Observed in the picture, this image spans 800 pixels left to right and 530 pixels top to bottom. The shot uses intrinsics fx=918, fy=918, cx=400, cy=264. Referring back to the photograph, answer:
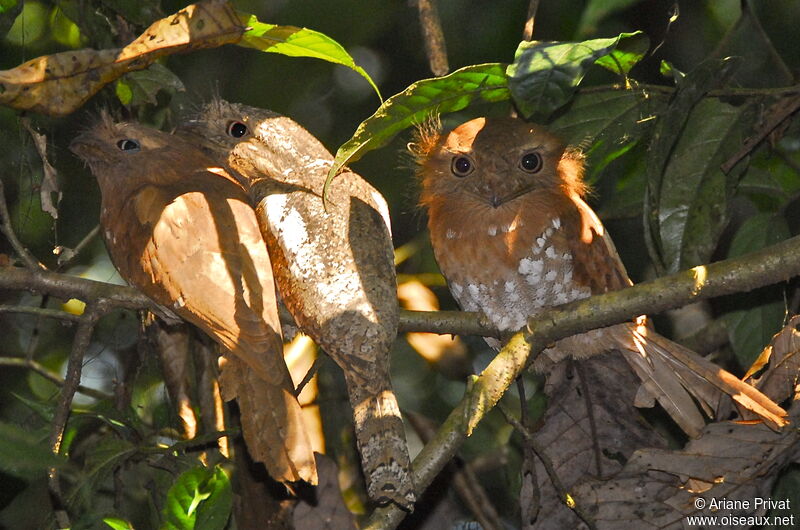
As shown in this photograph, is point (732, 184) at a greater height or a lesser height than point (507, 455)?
greater

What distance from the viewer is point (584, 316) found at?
241cm

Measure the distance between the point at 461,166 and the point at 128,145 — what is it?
3.84ft

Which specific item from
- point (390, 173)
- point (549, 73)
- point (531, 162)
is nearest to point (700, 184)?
point (531, 162)

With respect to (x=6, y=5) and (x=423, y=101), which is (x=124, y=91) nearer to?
(x=6, y=5)

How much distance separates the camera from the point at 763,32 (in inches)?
118

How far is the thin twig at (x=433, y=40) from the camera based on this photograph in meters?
3.18

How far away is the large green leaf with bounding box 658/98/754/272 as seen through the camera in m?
2.93

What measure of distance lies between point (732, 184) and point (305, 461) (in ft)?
5.41

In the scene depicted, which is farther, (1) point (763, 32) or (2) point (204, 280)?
(1) point (763, 32)

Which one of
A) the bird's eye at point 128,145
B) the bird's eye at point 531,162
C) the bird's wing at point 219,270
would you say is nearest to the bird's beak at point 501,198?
the bird's eye at point 531,162

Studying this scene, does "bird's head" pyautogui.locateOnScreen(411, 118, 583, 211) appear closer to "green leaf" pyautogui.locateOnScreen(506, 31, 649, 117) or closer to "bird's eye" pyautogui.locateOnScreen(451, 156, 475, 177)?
"bird's eye" pyautogui.locateOnScreen(451, 156, 475, 177)

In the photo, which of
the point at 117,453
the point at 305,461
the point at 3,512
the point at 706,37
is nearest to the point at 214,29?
the point at 305,461

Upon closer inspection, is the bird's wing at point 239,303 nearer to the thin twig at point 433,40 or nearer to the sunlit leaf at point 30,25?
the thin twig at point 433,40

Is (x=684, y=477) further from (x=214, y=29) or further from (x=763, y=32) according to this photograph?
(x=214, y=29)
